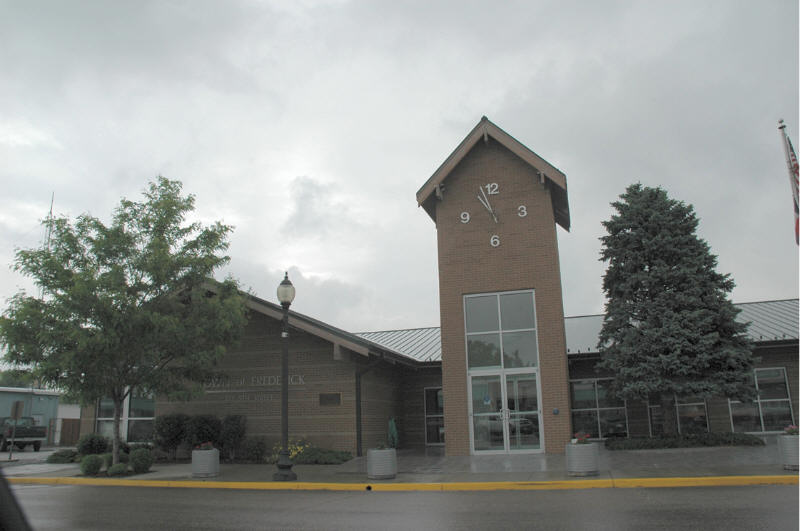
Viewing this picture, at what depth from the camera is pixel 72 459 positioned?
2083 centimetres

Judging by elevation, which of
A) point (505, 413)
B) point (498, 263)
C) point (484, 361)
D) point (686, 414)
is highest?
point (498, 263)

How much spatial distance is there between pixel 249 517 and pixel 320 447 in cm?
938

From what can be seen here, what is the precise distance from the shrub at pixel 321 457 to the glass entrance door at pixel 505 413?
4.08m

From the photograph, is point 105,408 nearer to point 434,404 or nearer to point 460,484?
point 434,404

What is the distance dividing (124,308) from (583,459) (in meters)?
12.0

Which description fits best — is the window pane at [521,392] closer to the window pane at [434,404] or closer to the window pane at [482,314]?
the window pane at [482,314]

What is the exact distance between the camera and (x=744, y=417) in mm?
21062

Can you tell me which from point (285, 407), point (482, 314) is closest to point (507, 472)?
point (285, 407)

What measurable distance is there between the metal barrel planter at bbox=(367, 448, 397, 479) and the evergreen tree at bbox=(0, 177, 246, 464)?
18.3ft

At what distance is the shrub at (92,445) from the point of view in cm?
2072

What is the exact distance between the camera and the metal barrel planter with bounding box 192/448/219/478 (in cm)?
1591

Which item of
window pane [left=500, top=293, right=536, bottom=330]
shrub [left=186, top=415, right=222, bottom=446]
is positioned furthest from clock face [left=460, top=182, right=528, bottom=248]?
shrub [left=186, top=415, right=222, bottom=446]

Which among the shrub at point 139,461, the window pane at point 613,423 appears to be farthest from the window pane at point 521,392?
the shrub at point 139,461

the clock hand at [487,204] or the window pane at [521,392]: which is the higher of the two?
the clock hand at [487,204]
